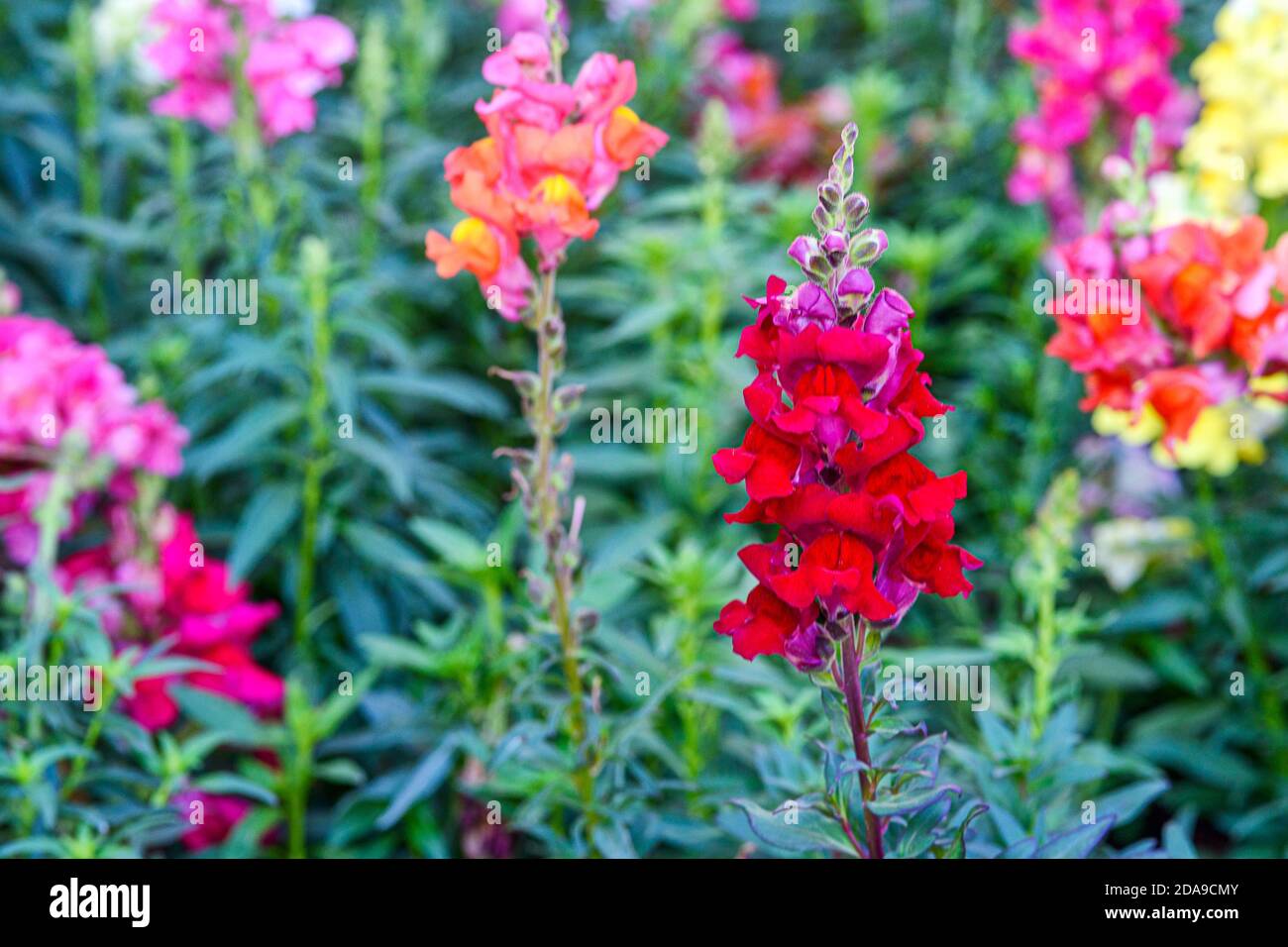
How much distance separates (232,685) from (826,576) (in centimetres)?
129

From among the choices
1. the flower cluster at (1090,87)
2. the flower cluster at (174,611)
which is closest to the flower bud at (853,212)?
the flower cluster at (174,611)

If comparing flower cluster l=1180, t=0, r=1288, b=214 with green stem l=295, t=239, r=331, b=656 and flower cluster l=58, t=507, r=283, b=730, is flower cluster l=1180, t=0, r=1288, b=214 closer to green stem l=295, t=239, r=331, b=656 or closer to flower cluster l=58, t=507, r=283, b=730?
green stem l=295, t=239, r=331, b=656

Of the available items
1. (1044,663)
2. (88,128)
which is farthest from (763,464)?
(88,128)

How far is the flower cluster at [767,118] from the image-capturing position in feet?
11.8

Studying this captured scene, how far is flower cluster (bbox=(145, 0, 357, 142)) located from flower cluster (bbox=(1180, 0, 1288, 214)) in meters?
1.55

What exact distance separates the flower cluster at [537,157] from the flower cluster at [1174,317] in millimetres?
698

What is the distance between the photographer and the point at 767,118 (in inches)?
145

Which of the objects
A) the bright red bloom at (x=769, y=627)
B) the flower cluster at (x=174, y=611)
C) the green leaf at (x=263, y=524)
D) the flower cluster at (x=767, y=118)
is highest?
the flower cluster at (x=767, y=118)

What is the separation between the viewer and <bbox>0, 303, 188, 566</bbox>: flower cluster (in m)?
2.15

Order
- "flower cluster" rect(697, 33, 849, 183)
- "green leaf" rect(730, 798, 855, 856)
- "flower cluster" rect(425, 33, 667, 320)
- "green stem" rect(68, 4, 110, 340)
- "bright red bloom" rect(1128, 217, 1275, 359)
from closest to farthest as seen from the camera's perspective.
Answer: "green leaf" rect(730, 798, 855, 856) < "flower cluster" rect(425, 33, 667, 320) < "bright red bloom" rect(1128, 217, 1275, 359) < "green stem" rect(68, 4, 110, 340) < "flower cluster" rect(697, 33, 849, 183)

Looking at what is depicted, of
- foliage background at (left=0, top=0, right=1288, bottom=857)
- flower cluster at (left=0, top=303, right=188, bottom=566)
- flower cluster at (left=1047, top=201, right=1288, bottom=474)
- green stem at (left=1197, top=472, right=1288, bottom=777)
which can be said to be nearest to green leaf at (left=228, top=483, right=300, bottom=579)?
foliage background at (left=0, top=0, right=1288, bottom=857)

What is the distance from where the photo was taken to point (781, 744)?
5.98ft

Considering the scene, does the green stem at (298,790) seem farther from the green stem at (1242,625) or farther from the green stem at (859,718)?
the green stem at (1242,625)
